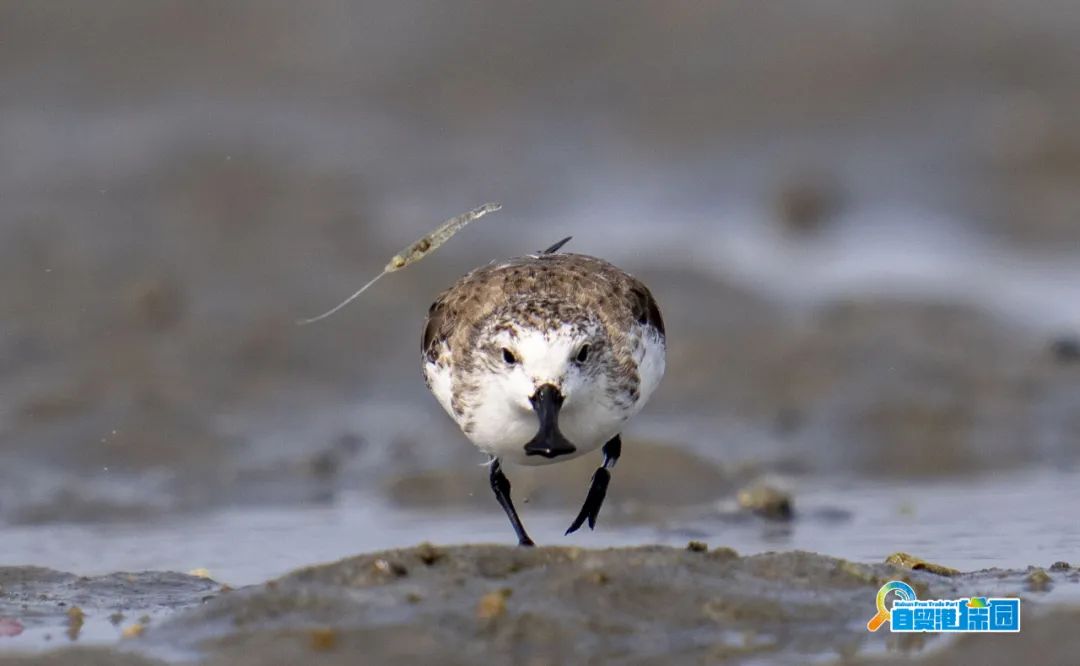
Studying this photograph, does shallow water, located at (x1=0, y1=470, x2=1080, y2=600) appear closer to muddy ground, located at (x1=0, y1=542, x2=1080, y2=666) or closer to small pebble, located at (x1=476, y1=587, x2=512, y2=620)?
muddy ground, located at (x1=0, y1=542, x2=1080, y2=666)

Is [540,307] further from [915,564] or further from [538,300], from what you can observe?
[915,564]

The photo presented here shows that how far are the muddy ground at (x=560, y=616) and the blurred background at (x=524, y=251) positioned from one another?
2182mm

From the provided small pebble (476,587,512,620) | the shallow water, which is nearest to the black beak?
small pebble (476,587,512,620)

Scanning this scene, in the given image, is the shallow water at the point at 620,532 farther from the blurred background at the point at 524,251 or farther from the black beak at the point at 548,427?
the black beak at the point at 548,427

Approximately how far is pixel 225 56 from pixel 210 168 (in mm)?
1814

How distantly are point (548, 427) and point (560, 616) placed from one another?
959 mm

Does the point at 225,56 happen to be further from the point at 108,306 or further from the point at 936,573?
the point at 936,573

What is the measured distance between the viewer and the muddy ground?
19.5 ft

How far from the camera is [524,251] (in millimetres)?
13164

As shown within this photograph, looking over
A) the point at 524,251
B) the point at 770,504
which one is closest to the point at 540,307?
the point at 770,504

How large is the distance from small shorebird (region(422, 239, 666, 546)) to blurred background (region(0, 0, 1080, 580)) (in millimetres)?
1780

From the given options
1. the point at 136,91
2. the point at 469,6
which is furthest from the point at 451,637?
the point at 469,6

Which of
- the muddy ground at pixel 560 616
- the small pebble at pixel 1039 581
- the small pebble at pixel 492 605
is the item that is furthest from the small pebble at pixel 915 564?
the small pebble at pixel 492 605

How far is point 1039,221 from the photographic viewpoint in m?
15.0
